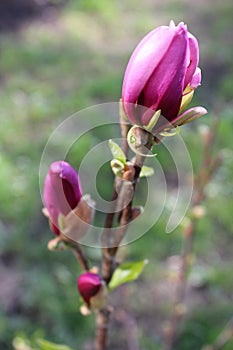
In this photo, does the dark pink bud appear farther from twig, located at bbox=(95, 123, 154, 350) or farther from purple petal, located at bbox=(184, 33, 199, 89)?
purple petal, located at bbox=(184, 33, 199, 89)

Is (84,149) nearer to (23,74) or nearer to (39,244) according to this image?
(39,244)

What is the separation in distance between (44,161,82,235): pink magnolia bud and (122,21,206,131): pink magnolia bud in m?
0.15

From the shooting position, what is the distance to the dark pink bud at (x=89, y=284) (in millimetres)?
743

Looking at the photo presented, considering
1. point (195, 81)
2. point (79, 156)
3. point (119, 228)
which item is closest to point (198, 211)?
point (119, 228)

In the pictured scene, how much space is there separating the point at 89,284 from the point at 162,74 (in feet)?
1.04

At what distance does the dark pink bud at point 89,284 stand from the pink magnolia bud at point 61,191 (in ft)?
0.29

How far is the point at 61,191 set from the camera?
28.4 inches

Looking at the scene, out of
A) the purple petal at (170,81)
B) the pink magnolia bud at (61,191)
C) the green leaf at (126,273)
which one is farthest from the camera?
the green leaf at (126,273)

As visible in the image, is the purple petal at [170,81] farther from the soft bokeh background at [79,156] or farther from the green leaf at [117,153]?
the soft bokeh background at [79,156]

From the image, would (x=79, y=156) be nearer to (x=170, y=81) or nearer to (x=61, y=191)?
(x=61, y=191)

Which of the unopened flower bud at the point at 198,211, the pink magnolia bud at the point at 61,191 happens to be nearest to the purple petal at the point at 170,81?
the pink magnolia bud at the point at 61,191

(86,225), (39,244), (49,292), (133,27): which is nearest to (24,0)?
(133,27)

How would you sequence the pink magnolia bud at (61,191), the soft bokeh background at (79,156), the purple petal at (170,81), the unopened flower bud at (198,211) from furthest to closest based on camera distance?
1. the soft bokeh background at (79,156)
2. the unopened flower bud at (198,211)
3. the pink magnolia bud at (61,191)
4. the purple petal at (170,81)

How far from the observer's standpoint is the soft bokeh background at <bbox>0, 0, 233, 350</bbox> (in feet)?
5.62
